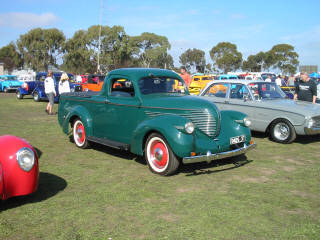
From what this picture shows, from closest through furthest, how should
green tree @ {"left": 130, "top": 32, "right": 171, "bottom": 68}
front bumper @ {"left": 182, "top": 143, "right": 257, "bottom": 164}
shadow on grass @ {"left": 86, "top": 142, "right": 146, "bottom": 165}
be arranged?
front bumper @ {"left": 182, "top": 143, "right": 257, "bottom": 164}, shadow on grass @ {"left": 86, "top": 142, "right": 146, "bottom": 165}, green tree @ {"left": 130, "top": 32, "right": 171, "bottom": 68}

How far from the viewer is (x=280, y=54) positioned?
77.5 meters

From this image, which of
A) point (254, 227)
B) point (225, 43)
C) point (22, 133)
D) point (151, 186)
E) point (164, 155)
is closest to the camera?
point (254, 227)

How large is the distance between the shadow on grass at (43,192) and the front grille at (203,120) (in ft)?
6.99

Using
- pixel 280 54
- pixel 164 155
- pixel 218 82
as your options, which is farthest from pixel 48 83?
pixel 280 54

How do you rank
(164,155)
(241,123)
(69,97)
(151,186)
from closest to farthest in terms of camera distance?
(151,186), (164,155), (241,123), (69,97)

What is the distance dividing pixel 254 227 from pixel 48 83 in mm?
11486

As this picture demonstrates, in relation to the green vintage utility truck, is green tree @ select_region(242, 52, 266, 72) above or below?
above

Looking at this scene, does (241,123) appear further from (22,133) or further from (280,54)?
(280,54)

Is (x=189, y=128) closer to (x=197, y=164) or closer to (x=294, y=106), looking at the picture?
(x=197, y=164)

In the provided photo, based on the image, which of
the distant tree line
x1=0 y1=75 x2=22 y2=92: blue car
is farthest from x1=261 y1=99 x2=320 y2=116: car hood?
the distant tree line

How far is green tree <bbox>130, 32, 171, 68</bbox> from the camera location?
252 feet

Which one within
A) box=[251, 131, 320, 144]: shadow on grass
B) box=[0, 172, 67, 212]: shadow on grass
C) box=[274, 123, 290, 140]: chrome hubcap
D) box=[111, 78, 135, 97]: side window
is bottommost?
box=[0, 172, 67, 212]: shadow on grass

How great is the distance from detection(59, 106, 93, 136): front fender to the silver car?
4.17 meters

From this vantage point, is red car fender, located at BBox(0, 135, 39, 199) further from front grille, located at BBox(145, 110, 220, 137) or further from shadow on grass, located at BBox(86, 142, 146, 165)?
shadow on grass, located at BBox(86, 142, 146, 165)
